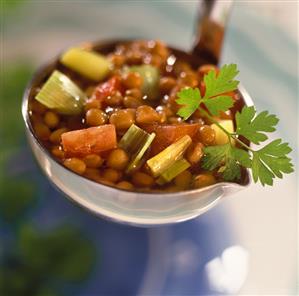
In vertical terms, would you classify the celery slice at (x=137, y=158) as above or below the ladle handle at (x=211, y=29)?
below

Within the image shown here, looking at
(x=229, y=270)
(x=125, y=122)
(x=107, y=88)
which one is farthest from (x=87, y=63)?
(x=229, y=270)

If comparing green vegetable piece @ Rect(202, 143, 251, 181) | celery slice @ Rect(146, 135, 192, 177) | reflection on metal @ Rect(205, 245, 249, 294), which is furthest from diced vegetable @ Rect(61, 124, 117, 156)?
reflection on metal @ Rect(205, 245, 249, 294)

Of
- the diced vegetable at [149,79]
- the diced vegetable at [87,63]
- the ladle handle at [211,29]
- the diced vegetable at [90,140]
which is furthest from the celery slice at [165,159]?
the ladle handle at [211,29]

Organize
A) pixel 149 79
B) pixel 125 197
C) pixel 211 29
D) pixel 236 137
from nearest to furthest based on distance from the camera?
pixel 125 197, pixel 236 137, pixel 149 79, pixel 211 29

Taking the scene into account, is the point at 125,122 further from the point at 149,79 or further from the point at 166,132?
the point at 149,79

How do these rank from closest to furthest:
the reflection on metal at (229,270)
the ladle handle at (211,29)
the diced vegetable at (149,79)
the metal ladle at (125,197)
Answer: the metal ladle at (125,197) → the reflection on metal at (229,270) → the diced vegetable at (149,79) → the ladle handle at (211,29)

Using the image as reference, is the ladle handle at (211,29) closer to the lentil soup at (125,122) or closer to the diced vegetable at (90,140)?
the lentil soup at (125,122)

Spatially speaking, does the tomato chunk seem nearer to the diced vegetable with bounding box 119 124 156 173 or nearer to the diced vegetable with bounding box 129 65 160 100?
the diced vegetable with bounding box 119 124 156 173
